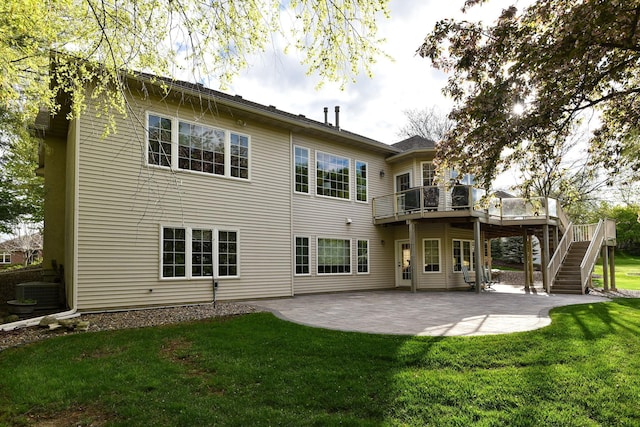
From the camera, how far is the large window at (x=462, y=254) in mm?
15836

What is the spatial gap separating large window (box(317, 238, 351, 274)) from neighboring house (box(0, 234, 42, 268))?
26297 mm

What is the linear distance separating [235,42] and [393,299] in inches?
375

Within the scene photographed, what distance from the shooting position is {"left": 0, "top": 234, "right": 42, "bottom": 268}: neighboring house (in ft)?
101

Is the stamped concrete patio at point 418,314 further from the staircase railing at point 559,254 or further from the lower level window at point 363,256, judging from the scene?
the lower level window at point 363,256

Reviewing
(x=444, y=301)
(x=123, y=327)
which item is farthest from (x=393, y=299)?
(x=123, y=327)

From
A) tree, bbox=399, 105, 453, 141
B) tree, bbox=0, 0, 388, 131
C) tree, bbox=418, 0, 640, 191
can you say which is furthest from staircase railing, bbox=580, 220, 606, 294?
tree, bbox=399, 105, 453, 141

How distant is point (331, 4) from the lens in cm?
374

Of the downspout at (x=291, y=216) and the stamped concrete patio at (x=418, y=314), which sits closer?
the stamped concrete patio at (x=418, y=314)

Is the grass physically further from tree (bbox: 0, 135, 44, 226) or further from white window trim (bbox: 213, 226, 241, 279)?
tree (bbox: 0, 135, 44, 226)

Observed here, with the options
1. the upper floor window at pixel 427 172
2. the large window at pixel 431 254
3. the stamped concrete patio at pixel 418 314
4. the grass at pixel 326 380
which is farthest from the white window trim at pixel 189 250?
the upper floor window at pixel 427 172

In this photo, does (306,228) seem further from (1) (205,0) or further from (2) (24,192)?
(2) (24,192)

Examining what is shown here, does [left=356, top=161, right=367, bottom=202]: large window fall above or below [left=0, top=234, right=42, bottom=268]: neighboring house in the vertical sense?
above

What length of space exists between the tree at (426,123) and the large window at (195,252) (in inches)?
948

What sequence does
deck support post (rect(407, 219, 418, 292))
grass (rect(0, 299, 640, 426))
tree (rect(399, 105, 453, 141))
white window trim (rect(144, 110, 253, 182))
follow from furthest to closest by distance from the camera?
1. tree (rect(399, 105, 453, 141))
2. deck support post (rect(407, 219, 418, 292))
3. white window trim (rect(144, 110, 253, 182))
4. grass (rect(0, 299, 640, 426))
